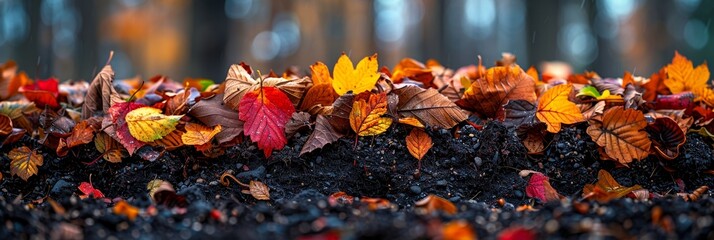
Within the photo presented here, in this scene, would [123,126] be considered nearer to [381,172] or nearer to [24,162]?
[24,162]

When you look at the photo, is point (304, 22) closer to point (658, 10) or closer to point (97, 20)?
point (97, 20)

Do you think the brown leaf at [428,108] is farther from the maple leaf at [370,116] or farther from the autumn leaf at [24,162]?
the autumn leaf at [24,162]

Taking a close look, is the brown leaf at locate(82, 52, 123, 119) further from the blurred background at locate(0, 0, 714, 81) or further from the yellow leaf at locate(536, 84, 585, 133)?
the blurred background at locate(0, 0, 714, 81)

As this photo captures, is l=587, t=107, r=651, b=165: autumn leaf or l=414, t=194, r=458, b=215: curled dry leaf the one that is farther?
l=587, t=107, r=651, b=165: autumn leaf

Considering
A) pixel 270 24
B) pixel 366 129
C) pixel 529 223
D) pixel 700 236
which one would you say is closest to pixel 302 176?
pixel 366 129

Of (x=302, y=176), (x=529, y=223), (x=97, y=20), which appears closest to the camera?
(x=529, y=223)

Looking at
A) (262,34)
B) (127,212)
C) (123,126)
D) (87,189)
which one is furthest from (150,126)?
(262,34)

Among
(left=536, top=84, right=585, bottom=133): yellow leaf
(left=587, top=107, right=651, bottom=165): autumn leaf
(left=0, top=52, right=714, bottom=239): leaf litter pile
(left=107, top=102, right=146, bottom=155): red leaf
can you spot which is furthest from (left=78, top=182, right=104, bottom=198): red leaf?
(left=587, top=107, right=651, bottom=165): autumn leaf
